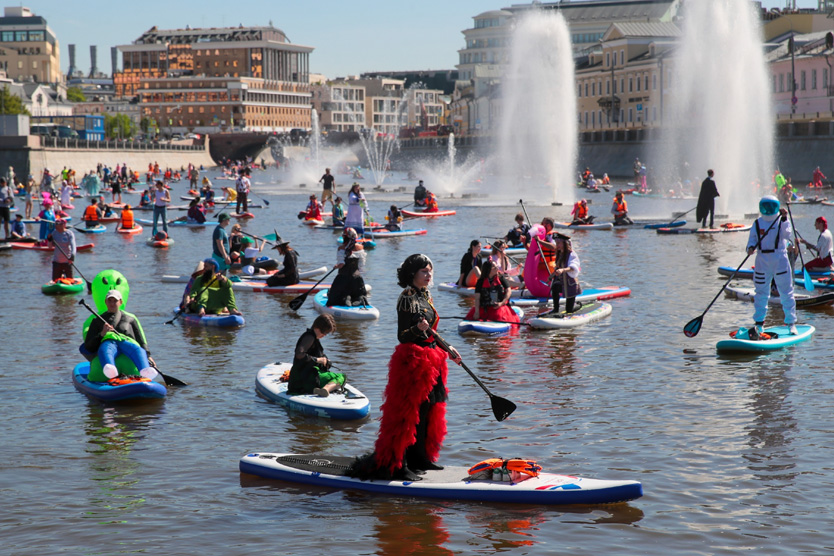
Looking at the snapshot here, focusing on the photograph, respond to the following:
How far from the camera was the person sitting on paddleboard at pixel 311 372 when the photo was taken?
12430 millimetres

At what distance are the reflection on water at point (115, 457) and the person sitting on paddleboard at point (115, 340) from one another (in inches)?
18.7

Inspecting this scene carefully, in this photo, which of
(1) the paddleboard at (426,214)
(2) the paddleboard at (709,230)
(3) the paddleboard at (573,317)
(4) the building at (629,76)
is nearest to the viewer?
(3) the paddleboard at (573,317)

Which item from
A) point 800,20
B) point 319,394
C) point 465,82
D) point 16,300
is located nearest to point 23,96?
point 465,82

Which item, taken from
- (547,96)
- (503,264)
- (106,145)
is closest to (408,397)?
(503,264)

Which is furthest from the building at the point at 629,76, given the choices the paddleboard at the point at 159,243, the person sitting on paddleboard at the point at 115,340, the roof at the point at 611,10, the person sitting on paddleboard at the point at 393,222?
the person sitting on paddleboard at the point at 115,340

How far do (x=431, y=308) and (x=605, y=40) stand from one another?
10594 centimetres

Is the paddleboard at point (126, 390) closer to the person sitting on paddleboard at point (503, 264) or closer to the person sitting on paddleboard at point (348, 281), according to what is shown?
the person sitting on paddleboard at point (348, 281)

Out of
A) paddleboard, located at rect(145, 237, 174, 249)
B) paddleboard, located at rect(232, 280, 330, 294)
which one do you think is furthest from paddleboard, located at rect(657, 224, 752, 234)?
paddleboard, located at rect(232, 280, 330, 294)

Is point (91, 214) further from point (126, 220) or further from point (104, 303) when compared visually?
point (104, 303)

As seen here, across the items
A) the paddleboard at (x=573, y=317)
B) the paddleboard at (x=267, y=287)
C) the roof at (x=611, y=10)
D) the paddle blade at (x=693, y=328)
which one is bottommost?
the paddleboard at (x=573, y=317)

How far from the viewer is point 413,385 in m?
8.86

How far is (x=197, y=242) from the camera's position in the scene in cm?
3644

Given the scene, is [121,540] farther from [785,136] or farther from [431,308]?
[785,136]

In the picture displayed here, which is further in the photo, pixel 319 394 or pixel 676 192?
pixel 676 192
